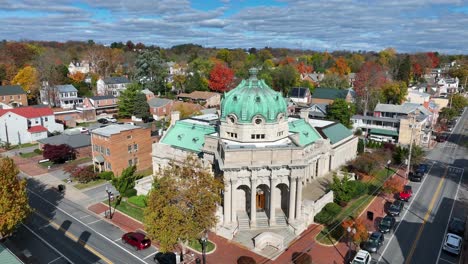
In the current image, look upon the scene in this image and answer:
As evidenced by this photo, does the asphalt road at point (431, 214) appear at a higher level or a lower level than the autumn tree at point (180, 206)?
lower

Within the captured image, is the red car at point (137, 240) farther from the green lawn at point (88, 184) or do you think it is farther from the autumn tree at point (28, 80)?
the autumn tree at point (28, 80)

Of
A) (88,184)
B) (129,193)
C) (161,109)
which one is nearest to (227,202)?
(129,193)

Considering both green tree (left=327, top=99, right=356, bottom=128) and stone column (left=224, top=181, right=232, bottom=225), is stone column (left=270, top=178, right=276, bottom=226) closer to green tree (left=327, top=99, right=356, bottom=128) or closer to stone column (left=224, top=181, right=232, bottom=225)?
stone column (left=224, top=181, right=232, bottom=225)

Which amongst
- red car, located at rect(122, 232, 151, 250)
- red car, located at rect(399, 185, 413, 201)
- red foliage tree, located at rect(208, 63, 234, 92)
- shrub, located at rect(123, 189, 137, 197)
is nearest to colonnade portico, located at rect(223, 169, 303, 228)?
red car, located at rect(122, 232, 151, 250)

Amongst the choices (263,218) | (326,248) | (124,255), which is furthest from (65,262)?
(326,248)

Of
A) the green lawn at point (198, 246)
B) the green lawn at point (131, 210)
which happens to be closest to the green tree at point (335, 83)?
the green lawn at point (131, 210)

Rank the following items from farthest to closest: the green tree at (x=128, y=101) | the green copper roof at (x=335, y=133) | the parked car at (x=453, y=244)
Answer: the green tree at (x=128, y=101)
the green copper roof at (x=335, y=133)
the parked car at (x=453, y=244)

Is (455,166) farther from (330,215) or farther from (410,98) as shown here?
(410,98)
